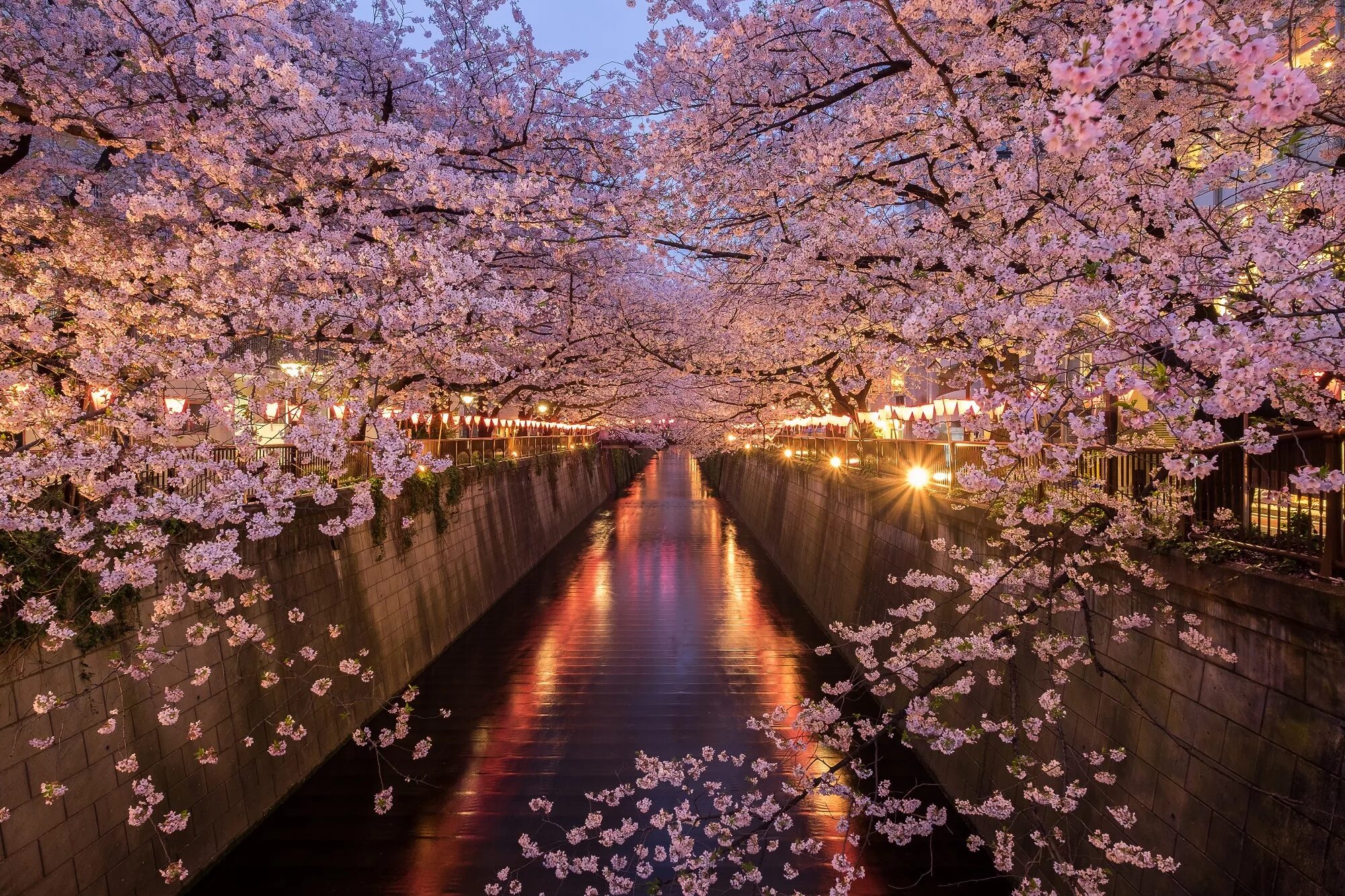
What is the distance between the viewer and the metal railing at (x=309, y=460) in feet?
20.7

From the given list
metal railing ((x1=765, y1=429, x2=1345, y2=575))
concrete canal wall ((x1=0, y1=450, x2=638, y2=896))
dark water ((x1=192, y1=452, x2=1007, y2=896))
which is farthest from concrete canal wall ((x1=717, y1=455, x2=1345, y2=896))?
concrete canal wall ((x1=0, y1=450, x2=638, y2=896))

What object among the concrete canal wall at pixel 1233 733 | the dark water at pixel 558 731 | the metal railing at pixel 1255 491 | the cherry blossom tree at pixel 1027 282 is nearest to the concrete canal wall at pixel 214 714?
the dark water at pixel 558 731

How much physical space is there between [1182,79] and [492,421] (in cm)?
2740

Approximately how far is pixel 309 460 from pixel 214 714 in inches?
144

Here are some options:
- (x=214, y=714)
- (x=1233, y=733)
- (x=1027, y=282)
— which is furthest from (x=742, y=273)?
(x=214, y=714)

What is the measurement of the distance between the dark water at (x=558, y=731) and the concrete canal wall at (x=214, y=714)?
0.58m

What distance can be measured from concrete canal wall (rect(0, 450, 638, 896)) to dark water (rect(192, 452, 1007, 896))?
58 cm

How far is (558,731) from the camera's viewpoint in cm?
1123

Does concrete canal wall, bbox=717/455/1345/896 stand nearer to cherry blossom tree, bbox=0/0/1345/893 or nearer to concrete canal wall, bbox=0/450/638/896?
cherry blossom tree, bbox=0/0/1345/893

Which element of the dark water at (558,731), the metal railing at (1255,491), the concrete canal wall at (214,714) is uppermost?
the metal railing at (1255,491)

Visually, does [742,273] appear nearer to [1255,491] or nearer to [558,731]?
[1255,491]

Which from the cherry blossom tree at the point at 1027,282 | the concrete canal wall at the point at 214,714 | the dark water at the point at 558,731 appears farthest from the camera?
the dark water at the point at 558,731

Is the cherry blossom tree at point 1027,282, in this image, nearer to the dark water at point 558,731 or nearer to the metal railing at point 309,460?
the dark water at point 558,731

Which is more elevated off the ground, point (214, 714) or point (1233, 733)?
point (1233, 733)
